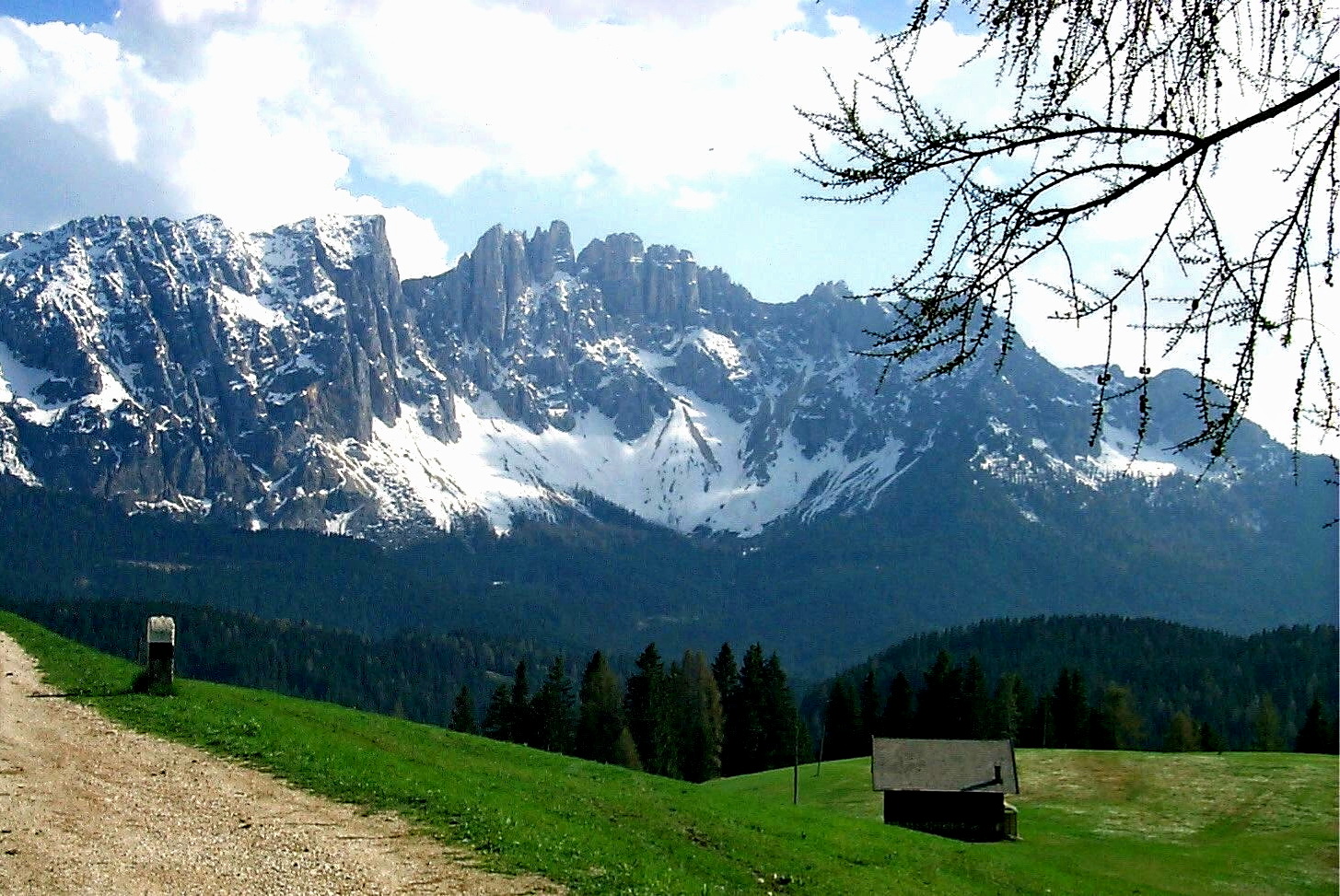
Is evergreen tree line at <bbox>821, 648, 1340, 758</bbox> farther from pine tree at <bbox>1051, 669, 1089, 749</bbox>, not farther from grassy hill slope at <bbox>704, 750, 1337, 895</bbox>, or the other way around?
grassy hill slope at <bbox>704, 750, 1337, 895</bbox>

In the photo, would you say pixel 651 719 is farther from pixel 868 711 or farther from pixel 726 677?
pixel 868 711

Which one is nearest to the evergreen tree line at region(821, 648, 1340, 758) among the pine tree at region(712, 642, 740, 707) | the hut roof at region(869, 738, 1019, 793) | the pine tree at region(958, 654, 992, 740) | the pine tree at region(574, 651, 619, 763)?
the pine tree at region(958, 654, 992, 740)

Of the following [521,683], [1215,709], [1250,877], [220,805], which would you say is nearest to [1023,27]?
[220,805]

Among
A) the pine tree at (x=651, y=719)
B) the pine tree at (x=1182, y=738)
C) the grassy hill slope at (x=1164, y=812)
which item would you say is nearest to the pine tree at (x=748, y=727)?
Result: the pine tree at (x=651, y=719)

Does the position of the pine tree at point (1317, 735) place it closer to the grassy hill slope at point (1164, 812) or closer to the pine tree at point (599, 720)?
the grassy hill slope at point (1164, 812)

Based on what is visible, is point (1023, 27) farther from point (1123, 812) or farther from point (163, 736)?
point (1123, 812)

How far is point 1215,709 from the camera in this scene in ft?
438

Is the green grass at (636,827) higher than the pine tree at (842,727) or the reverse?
higher

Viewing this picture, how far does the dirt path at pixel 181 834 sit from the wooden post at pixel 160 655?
17.1 feet

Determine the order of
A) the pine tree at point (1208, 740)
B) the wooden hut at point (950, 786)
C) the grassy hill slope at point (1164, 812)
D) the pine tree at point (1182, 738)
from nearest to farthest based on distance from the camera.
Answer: the grassy hill slope at point (1164, 812)
the wooden hut at point (950, 786)
the pine tree at point (1208, 740)
the pine tree at point (1182, 738)

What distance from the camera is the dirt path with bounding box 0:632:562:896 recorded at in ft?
37.9

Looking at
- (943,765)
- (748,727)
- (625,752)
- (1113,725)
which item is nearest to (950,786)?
(943,765)

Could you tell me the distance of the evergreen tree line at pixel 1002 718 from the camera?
83562 millimetres

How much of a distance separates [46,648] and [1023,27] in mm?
28179
